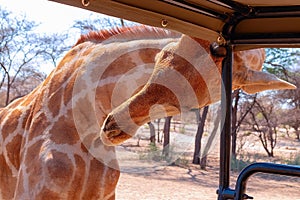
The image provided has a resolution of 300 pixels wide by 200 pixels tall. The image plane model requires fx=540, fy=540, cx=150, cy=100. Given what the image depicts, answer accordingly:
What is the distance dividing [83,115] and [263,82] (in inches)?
32.8

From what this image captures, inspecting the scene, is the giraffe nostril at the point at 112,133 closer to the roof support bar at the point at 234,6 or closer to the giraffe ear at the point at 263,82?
the giraffe ear at the point at 263,82

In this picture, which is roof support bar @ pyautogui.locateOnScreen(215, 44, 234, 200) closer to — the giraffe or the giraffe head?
the giraffe head

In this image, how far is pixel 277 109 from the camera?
1227cm

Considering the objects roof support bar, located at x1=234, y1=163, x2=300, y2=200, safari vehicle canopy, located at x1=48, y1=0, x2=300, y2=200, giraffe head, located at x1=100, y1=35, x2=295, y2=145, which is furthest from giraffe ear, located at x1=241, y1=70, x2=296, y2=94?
roof support bar, located at x1=234, y1=163, x2=300, y2=200

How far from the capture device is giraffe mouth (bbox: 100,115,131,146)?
5.50ft

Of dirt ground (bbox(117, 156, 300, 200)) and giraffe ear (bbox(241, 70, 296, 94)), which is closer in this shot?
giraffe ear (bbox(241, 70, 296, 94))

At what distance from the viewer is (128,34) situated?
2291 mm

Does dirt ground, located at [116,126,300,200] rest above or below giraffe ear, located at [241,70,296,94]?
below

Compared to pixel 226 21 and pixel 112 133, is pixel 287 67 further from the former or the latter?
pixel 226 21

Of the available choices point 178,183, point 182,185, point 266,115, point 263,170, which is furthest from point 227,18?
point 266,115

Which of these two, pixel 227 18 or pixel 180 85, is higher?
pixel 227 18

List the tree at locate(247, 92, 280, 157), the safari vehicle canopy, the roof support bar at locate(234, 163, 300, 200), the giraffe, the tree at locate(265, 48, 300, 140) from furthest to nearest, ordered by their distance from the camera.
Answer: the tree at locate(247, 92, 280, 157)
the tree at locate(265, 48, 300, 140)
the giraffe
the safari vehicle canopy
the roof support bar at locate(234, 163, 300, 200)

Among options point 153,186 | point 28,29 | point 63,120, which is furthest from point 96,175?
point 28,29

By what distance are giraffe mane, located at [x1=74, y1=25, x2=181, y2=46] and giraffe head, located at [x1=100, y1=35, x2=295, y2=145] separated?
39 cm
